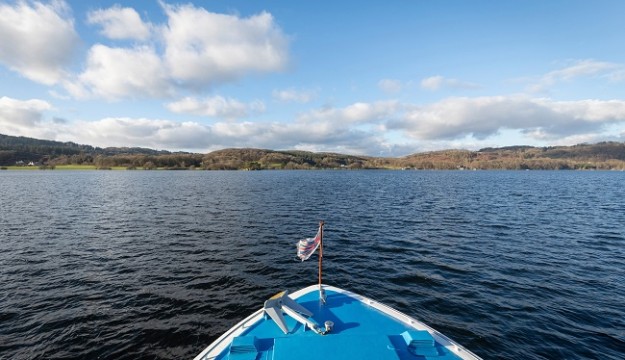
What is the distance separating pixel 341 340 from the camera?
35.7 ft

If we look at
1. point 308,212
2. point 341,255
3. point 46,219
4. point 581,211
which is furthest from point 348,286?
point 581,211

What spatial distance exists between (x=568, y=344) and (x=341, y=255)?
18571 millimetres

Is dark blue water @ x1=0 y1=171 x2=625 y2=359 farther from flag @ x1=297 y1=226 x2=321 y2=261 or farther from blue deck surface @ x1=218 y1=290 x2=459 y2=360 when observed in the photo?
flag @ x1=297 y1=226 x2=321 y2=261

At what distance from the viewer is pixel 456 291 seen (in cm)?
2214

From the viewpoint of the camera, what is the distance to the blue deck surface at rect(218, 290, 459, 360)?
10070 mm

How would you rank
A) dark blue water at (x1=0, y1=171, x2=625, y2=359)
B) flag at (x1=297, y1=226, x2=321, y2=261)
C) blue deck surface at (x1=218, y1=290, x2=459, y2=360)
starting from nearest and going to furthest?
blue deck surface at (x1=218, y1=290, x2=459, y2=360), flag at (x1=297, y1=226, x2=321, y2=261), dark blue water at (x1=0, y1=171, x2=625, y2=359)

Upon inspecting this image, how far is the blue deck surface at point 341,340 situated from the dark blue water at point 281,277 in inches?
252

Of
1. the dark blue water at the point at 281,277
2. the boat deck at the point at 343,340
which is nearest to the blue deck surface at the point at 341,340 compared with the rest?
the boat deck at the point at 343,340

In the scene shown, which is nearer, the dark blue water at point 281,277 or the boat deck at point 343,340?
the boat deck at point 343,340

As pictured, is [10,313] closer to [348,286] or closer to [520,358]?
[348,286]

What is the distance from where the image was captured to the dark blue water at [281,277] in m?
16.3

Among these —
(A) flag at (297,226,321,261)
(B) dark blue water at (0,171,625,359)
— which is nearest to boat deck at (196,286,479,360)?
(A) flag at (297,226,321,261)

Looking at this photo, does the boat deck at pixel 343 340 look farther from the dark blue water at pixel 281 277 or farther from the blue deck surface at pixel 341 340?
the dark blue water at pixel 281 277

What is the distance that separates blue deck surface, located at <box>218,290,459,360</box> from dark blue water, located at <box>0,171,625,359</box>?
21.0 ft
